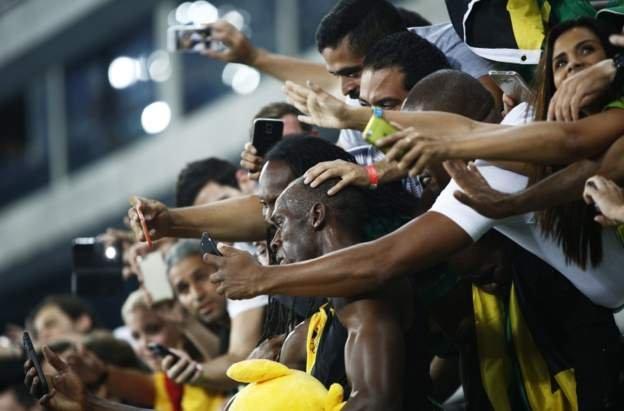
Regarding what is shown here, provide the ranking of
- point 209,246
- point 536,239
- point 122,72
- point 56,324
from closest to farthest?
1. point 209,246
2. point 536,239
3. point 56,324
4. point 122,72

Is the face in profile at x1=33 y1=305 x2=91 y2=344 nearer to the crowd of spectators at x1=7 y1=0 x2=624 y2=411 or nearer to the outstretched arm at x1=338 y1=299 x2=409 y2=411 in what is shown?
the crowd of spectators at x1=7 y1=0 x2=624 y2=411

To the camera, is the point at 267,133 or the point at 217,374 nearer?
the point at 267,133

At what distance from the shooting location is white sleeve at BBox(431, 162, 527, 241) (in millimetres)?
4867

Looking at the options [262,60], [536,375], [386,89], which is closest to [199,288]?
[262,60]

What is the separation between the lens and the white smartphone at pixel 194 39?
22.4 feet

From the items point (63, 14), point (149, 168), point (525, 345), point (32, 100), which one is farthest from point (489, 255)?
point (32, 100)

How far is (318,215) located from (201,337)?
7.14 ft

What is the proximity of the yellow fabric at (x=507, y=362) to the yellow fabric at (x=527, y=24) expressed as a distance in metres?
0.71

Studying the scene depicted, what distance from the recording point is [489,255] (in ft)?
17.4

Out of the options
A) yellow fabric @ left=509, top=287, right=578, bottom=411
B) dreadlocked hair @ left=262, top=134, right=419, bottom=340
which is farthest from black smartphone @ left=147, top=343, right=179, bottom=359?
yellow fabric @ left=509, top=287, right=578, bottom=411

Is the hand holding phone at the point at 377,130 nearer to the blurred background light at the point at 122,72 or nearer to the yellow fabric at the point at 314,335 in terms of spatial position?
the yellow fabric at the point at 314,335

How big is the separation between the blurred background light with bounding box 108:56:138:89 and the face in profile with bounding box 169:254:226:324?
918 centimetres

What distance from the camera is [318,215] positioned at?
4949 mm

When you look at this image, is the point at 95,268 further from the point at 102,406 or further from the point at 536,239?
the point at 536,239
